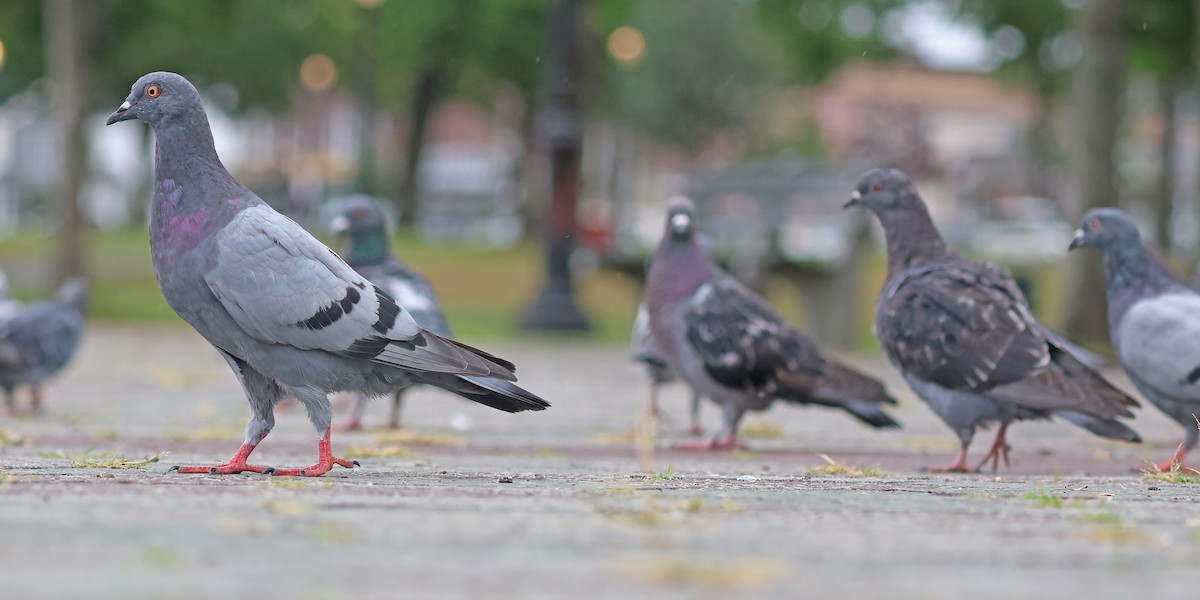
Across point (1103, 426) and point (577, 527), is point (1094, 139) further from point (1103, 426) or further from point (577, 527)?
point (577, 527)

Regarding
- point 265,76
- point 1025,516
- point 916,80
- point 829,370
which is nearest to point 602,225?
point 265,76

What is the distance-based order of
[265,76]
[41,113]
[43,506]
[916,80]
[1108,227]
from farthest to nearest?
[916,80]
[41,113]
[265,76]
[1108,227]
[43,506]

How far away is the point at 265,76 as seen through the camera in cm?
3706

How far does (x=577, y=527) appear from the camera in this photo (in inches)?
146

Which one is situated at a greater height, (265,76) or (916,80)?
(916,80)

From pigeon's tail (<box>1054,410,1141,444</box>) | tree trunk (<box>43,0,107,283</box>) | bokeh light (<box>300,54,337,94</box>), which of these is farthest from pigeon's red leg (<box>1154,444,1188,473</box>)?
bokeh light (<box>300,54,337,94</box>)

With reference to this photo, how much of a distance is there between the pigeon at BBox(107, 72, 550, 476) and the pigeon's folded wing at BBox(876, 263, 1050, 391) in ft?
6.04

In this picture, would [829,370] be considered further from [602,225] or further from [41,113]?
[41,113]

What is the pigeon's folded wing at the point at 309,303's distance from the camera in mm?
5078

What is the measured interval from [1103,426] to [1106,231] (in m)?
1.25

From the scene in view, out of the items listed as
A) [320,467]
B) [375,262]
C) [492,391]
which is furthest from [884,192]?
[320,467]

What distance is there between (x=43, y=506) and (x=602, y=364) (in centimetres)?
1001

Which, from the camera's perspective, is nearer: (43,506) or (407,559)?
(407,559)

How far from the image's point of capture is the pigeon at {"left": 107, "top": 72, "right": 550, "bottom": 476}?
511 centimetres
